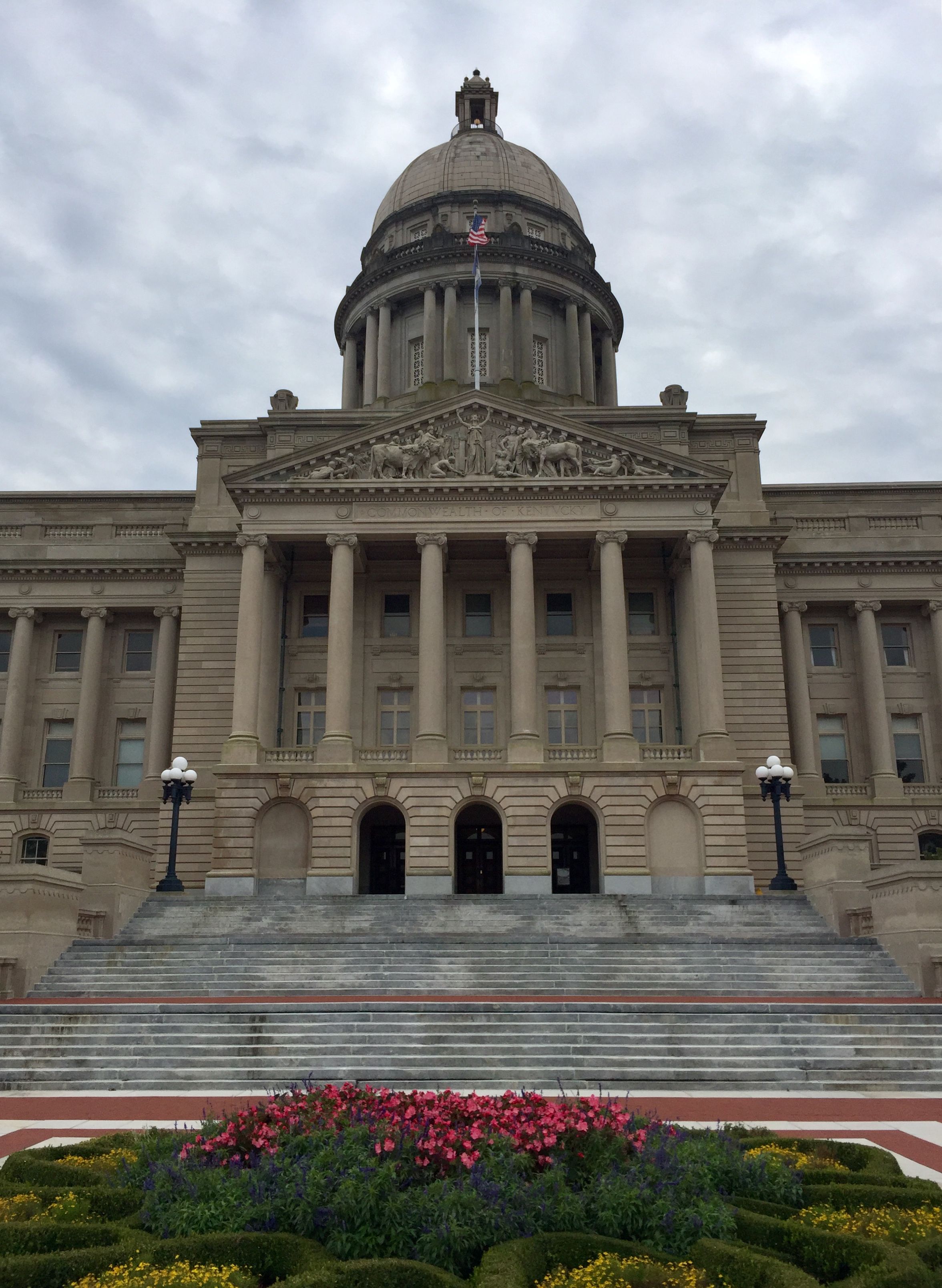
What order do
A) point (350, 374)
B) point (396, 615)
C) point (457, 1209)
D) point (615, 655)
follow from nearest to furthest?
point (457, 1209)
point (615, 655)
point (396, 615)
point (350, 374)

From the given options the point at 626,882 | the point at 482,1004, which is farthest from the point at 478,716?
the point at 482,1004

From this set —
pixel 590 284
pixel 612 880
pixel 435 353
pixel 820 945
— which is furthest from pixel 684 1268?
pixel 590 284

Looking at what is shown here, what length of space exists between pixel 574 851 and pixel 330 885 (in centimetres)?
1095

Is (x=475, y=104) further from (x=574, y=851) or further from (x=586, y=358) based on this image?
(x=574, y=851)

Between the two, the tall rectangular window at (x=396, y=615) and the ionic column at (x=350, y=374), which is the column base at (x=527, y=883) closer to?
the tall rectangular window at (x=396, y=615)

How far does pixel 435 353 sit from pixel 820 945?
141ft

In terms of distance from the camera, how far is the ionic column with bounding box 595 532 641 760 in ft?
128

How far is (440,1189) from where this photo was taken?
8000 mm

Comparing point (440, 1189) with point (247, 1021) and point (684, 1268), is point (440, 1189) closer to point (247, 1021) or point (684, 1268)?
point (684, 1268)

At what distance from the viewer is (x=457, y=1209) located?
7.72m

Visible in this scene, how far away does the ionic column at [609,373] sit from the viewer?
213 ft

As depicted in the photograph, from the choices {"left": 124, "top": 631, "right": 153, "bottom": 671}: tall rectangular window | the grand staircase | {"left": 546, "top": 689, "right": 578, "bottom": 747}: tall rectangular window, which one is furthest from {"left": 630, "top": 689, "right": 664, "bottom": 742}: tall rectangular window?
{"left": 124, "top": 631, "right": 153, "bottom": 671}: tall rectangular window

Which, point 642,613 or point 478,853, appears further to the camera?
point 642,613

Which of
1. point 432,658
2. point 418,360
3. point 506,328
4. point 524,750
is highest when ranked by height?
point 506,328
